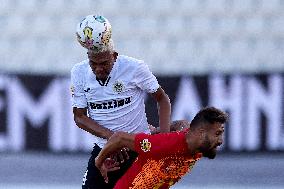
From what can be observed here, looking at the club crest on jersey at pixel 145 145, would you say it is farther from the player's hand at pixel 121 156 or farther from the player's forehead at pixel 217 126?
the player's hand at pixel 121 156

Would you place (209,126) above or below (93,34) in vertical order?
below

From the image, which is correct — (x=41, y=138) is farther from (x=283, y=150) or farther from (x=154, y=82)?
(x=154, y=82)

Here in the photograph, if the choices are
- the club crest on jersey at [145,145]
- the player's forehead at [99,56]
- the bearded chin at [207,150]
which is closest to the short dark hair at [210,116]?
the bearded chin at [207,150]

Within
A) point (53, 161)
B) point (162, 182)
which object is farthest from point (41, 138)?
point (162, 182)

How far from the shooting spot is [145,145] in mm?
6031

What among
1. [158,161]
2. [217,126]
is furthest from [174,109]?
[217,126]

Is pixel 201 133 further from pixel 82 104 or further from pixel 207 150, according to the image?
pixel 82 104

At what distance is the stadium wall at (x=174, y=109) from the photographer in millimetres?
11906

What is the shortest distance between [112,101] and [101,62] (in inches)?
16.6

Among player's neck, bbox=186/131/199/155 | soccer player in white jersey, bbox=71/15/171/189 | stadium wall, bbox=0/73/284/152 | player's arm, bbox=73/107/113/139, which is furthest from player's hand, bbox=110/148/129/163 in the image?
stadium wall, bbox=0/73/284/152

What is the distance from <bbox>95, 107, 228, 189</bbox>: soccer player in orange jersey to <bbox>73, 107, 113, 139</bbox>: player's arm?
473mm

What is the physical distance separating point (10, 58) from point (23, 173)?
1910mm

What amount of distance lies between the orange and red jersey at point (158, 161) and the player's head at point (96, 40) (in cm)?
75

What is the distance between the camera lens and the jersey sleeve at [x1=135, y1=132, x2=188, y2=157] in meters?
5.98
